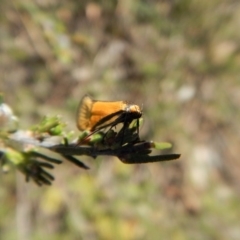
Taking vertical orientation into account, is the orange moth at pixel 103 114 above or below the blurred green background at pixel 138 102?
below

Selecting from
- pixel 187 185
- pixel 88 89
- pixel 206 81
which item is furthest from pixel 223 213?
pixel 88 89

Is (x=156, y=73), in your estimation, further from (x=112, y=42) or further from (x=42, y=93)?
(x=42, y=93)

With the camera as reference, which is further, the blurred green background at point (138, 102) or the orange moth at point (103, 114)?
the blurred green background at point (138, 102)

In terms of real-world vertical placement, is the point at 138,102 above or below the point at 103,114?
above

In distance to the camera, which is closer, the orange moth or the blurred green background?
the orange moth

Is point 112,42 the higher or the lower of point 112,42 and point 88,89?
the higher

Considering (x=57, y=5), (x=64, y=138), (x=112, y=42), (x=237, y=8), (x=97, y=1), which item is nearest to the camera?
(x=64, y=138)

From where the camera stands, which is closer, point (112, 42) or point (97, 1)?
point (97, 1)

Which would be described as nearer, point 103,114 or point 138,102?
point 103,114
